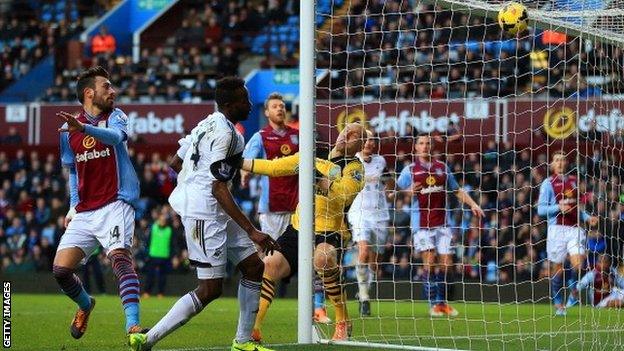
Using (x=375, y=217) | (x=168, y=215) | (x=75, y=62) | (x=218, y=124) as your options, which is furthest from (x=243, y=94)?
(x=75, y=62)

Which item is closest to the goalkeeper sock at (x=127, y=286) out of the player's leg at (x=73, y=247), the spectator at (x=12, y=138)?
the player's leg at (x=73, y=247)

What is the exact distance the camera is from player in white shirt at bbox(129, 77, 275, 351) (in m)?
8.39

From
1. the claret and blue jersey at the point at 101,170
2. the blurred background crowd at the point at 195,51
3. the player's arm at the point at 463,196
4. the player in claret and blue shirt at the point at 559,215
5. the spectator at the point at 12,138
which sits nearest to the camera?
the claret and blue jersey at the point at 101,170

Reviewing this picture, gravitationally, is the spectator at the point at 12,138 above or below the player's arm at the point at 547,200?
above

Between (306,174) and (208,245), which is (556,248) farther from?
(208,245)

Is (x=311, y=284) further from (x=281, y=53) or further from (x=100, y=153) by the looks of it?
→ (x=281, y=53)

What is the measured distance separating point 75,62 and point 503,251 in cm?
1588

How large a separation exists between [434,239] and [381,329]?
2.74m

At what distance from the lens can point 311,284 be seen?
34.2ft

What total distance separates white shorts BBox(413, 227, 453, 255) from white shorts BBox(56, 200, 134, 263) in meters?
5.94

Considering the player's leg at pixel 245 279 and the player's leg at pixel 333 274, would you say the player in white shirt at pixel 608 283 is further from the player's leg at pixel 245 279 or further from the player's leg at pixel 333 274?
the player's leg at pixel 245 279

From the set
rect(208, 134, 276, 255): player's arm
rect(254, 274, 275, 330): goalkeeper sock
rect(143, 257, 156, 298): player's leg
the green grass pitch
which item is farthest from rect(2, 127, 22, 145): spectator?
rect(208, 134, 276, 255): player's arm

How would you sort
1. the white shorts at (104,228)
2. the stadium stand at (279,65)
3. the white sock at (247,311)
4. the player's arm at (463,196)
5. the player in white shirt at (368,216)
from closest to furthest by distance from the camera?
the white sock at (247,311), the white shorts at (104,228), the player's arm at (463,196), the player in white shirt at (368,216), the stadium stand at (279,65)

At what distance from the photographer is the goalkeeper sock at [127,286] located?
9008 mm
